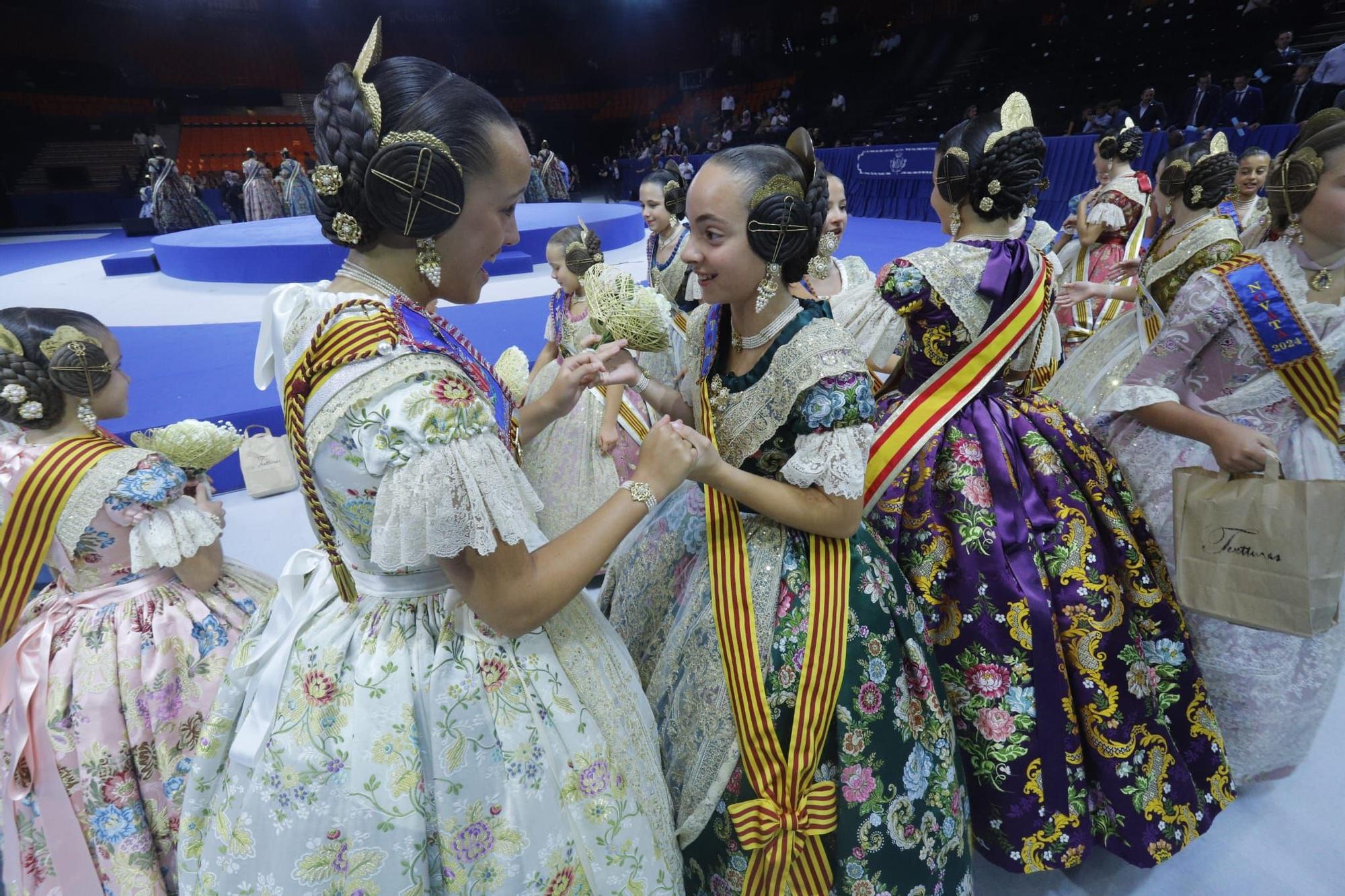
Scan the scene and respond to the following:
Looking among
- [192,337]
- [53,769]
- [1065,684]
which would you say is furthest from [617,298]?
[192,337]

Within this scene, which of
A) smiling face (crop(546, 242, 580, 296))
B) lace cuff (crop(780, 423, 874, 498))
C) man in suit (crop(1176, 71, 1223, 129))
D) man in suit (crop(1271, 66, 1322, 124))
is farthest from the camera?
man in suit (crop(1176, 71, 1223, 129))

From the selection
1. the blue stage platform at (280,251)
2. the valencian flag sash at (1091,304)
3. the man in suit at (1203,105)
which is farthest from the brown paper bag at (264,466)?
the man in suit at (1203,105)

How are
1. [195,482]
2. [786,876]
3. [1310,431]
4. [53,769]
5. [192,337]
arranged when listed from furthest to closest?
[192,337] < [195,482] < [1310,431] < [53,769] < [786,876]

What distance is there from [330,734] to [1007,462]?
1.28 m

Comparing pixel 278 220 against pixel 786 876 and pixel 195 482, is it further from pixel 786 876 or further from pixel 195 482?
→ pixel 786 876

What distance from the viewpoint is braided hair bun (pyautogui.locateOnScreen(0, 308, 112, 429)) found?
1.27 meters

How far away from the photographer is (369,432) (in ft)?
2.61

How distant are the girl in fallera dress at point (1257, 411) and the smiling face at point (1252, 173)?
295cm

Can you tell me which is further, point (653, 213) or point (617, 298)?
point (653, 213)

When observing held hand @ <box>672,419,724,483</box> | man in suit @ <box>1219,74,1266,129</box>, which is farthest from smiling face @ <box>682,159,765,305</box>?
man in suit @ <box>1219,74,1266,129</box>

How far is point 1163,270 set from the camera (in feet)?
7.61

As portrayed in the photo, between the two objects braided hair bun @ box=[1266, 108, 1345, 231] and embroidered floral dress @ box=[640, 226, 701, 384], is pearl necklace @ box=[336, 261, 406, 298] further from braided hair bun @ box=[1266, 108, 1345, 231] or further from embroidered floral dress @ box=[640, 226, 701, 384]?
braided hair bun @ box=[1266, 108, 1345, 231]

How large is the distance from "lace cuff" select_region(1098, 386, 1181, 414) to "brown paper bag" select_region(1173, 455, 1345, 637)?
0.17m

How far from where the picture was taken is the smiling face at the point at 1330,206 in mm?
1290
